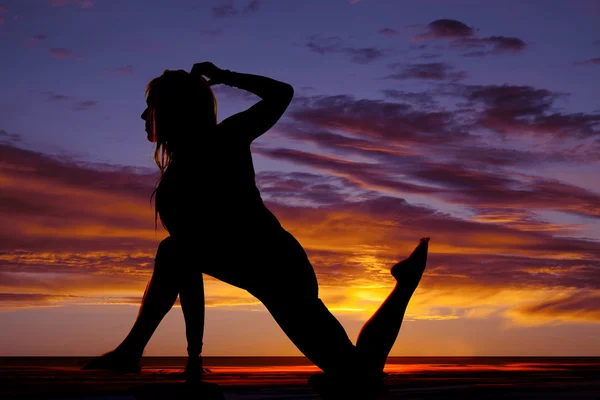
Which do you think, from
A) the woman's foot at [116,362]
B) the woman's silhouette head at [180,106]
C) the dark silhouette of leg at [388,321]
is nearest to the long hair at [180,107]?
the woman's silhouette head at [180,106]

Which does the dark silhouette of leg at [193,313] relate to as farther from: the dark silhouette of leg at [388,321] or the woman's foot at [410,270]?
the woman's foot at [410,270]

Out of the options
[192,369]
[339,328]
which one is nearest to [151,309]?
[192,369]

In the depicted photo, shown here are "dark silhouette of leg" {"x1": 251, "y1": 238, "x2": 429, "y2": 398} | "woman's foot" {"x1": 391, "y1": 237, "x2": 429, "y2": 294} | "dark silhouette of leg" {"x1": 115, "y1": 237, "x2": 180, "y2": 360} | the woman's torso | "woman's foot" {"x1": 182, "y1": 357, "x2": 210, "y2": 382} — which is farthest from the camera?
"woman's foot" {"x1": 182, "y1": 357, "x2": 210, "y2": 382}

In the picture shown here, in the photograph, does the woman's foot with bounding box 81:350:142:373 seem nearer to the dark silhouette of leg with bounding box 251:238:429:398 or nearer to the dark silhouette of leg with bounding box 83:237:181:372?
the dark silhouette of leg with bounding box 83:237:181:372

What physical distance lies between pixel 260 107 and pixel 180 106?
0.49m

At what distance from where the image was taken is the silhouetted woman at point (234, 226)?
3652 millimetres

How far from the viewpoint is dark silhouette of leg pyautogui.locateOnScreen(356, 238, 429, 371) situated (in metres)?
3.96

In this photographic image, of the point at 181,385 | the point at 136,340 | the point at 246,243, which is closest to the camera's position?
the point at 246,243

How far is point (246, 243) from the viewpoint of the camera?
3.64 metres

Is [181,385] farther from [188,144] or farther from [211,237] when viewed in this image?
[188,144]

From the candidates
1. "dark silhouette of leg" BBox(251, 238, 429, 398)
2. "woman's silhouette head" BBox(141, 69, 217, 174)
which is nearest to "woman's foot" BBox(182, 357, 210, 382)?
"dark silhouette of leg" BBox(251, 238, 429, 398)

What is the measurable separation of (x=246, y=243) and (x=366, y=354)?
1008 millimetres

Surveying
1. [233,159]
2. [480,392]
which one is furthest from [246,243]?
[480,392]

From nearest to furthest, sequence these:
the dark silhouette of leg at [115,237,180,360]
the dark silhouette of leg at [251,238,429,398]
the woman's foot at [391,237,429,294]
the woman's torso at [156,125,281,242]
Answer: the woman's torso at [156,125,281,242], the dark silhouette of leg at [251,238,429,398], the dark silhouette of leg at [115,237,180,360], the woman's foot at [391,237,429,294]
